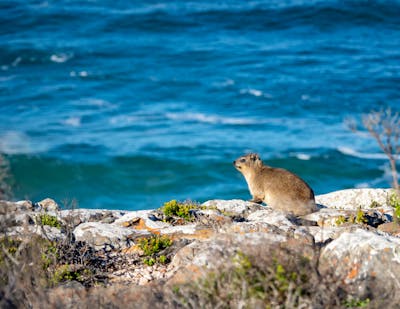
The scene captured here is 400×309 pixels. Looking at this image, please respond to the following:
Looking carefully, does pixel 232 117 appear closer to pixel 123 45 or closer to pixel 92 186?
pixel 92 186

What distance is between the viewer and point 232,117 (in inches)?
1394

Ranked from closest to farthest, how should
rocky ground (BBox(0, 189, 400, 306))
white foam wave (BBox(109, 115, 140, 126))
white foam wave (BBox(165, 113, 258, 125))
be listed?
rocky ground (BBox(0, 189, 400, 306))
white foam wave (BBox(165, 113, 258, 125))
white foam wave (BBox(109, 115, 140, 126))

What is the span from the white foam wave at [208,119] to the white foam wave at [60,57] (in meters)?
11.3

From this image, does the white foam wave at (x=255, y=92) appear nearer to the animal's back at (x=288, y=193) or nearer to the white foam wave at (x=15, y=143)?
the white foam wave at (x=15, y=143)

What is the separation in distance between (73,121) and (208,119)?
21.3 ft

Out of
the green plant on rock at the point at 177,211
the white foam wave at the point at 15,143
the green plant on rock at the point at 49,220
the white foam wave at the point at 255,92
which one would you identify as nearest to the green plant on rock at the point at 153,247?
the green plant on rock at the point at 177,211

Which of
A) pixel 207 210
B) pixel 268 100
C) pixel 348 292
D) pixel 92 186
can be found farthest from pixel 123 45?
pixel 348 292

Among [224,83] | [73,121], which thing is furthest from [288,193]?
[224,83]

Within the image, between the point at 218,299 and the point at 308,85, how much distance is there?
108 feet

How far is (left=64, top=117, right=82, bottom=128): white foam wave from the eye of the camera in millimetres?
35312

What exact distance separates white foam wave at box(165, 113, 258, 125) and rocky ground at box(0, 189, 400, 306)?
23184 mm

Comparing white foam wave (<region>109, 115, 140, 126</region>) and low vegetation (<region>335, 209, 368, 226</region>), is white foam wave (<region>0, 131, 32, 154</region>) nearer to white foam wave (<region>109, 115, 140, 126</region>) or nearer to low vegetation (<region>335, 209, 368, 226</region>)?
white foam wave (<region>109, 115, 140, 126</region>)

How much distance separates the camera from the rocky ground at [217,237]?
6789mm

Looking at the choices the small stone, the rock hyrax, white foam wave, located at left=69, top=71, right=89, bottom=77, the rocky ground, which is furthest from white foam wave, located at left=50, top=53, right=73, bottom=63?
the small stone
